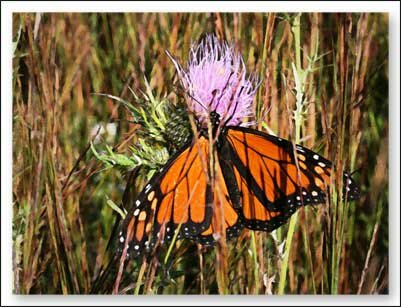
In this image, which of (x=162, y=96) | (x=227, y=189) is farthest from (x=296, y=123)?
(x=162, y=96)

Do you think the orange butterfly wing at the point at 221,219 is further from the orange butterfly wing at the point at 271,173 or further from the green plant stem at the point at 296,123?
the green plant stem at the point at 296,123

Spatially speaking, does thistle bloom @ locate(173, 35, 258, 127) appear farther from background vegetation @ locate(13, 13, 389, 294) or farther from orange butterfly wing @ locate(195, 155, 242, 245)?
orange butterfly wing @ locate(195, 155, 242, 245)

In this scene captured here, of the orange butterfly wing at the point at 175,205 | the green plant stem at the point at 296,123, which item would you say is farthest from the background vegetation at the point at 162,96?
the orange butterfly wing at the point at 175,205

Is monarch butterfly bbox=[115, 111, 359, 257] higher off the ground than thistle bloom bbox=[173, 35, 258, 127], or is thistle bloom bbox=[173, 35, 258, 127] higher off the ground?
thistle bloom bbox=[173, 35, 258, 127]

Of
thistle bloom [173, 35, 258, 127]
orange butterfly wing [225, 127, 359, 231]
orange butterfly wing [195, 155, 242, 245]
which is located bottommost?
orange butterfly wing [195, 155, 242, 245]

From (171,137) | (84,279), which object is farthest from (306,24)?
(84,279)

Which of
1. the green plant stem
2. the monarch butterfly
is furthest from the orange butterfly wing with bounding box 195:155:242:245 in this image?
the green plant stem
